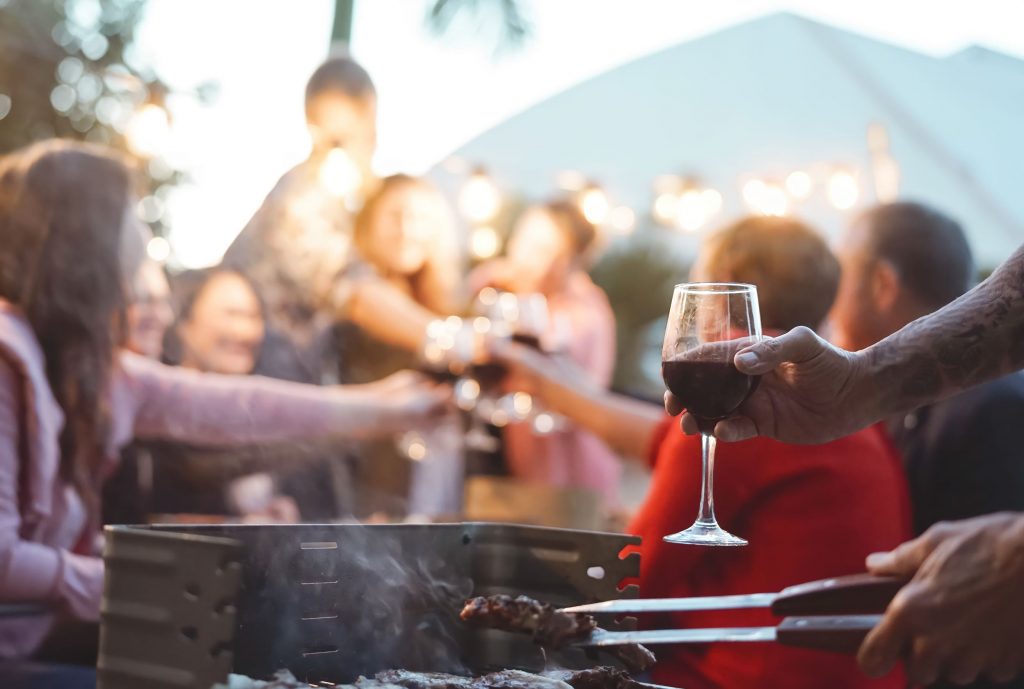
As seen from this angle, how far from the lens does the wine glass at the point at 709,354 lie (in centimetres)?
150

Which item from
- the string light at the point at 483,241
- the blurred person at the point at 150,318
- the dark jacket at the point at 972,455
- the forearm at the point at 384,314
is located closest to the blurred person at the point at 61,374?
the blurred person at the point at 150,318

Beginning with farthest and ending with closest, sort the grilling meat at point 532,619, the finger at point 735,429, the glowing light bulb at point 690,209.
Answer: the glowing light bulb at point 690,209 < the finger at point 735,429 < the grilling meat at point 532,619

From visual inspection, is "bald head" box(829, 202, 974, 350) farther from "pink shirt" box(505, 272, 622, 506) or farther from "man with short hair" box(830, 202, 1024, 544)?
"pink shirt" box(505, 272, 622, 506)

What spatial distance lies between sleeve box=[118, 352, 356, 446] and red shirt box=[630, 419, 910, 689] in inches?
68.0

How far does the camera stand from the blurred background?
622cm

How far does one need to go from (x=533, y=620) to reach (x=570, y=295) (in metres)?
3.77

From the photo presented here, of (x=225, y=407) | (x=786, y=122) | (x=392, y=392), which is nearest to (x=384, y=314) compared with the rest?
(x=392, y=392)

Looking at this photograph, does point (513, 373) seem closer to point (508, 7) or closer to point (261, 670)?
point (261, 670)

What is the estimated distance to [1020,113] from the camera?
867 centimetres

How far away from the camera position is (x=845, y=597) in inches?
42.4

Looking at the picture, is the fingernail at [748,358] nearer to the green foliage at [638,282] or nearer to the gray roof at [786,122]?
the gray roof at [786,122]

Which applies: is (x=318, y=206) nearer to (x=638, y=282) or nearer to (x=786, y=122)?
(x=786, y=122)

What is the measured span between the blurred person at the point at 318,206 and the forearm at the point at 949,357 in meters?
3.30

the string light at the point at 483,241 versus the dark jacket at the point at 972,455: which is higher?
the string light at the point at 483,241
